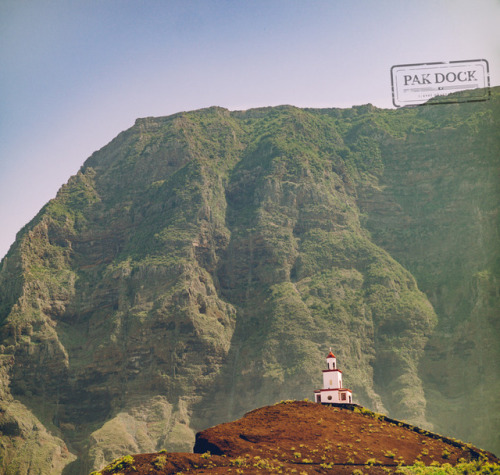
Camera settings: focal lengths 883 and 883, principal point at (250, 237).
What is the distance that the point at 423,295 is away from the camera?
492ft

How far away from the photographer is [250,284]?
516ft

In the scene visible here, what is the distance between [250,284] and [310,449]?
85.2m

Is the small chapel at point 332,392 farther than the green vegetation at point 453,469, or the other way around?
the small chapel at point 332,392

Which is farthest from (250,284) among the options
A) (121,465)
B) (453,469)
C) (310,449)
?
(121,465)

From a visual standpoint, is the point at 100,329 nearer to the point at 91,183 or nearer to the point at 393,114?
the point at 91,183

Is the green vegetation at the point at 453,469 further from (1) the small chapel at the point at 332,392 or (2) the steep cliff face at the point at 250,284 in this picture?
(2) the steep cliff face at the point at 250,284

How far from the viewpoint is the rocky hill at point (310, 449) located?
220 ft

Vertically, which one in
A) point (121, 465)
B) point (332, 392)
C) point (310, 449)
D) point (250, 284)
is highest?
point (250, 284)

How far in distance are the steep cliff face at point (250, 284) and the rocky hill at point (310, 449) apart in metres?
44.8

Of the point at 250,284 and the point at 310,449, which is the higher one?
the point at 250,284

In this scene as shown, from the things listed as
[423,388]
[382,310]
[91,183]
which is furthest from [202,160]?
[423,388]

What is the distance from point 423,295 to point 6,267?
73245 mm

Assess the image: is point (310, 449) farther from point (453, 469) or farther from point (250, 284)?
point (250, 284)

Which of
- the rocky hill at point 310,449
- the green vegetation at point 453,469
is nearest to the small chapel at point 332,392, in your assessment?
the rocky hill at point 310,449
